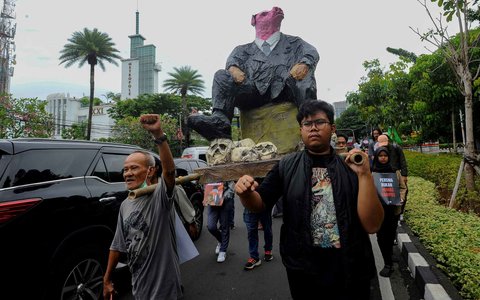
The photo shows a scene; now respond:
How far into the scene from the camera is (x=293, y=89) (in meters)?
3.38

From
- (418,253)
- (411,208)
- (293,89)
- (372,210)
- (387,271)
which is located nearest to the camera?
(372,210)

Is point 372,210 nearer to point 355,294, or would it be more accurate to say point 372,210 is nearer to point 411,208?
point 355,294

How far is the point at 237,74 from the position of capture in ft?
11.4

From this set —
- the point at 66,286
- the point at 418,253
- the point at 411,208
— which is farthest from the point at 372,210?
the point at 411,208

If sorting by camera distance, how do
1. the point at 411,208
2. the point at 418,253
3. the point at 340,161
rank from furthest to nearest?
1. the point at 411,208
2. the point at 418,253
3. the point at 340,161

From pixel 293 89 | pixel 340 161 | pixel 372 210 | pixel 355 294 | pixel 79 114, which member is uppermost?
pixel 79 114

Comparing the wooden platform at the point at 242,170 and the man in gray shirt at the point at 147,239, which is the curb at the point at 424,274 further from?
the man in gray shirt at the point at 147,239

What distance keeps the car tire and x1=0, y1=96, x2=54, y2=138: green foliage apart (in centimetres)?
1368

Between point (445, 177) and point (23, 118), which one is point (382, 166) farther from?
point (23, 118)

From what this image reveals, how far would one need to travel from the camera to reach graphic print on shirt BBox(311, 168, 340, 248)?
166cm

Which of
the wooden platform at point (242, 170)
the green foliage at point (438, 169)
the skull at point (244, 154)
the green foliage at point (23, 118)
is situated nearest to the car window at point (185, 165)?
the skull at point (244, 154)

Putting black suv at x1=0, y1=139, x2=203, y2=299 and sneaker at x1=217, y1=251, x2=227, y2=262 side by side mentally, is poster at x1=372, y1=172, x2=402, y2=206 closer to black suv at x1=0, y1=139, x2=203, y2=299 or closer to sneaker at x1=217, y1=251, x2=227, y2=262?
sneaker at x1=217, y1=251, x2=227, y2=262

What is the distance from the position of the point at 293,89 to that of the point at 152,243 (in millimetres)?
2073

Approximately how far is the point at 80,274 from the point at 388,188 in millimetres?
3573
